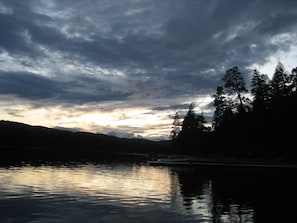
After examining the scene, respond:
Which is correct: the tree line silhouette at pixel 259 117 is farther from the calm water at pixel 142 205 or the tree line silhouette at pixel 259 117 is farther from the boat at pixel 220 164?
the calm water at pixel 142 205

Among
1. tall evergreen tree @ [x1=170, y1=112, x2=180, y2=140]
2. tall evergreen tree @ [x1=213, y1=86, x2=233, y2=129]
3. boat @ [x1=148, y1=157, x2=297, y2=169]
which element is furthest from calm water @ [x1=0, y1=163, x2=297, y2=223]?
tall evergreen tree @ [x1=170, y1=112, x2=180, y2=140]

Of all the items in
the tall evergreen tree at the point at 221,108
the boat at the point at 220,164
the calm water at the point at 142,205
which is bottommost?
the calm water at the point at 142,205

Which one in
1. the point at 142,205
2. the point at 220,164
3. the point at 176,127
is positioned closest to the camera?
the point at 142,205

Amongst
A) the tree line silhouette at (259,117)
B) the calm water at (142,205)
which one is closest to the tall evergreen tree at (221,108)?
the tree line silhouette at (259,117)

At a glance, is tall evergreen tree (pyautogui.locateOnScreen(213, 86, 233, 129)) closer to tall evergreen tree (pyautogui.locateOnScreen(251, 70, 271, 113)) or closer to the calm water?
tall evergreen tree (pyautogui.locateOnScreen(251, 70, 271, 113))

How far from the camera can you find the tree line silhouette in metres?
73.4

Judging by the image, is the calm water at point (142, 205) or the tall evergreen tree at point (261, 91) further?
the tall evergreen tree at point (261, 91)

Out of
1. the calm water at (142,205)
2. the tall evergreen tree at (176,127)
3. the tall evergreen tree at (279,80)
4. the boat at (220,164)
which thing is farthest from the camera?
the tall evergreen tree at (176,127)

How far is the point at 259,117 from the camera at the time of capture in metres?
77.4

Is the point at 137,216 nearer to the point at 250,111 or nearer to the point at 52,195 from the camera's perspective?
the point at 52,195

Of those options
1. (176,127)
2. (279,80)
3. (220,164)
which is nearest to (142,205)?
Answer: (220,164)

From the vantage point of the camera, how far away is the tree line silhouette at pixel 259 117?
73438 millimetres

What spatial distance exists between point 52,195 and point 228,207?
13543 millimetres

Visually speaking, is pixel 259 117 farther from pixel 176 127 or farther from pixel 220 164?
pixel 176 127
